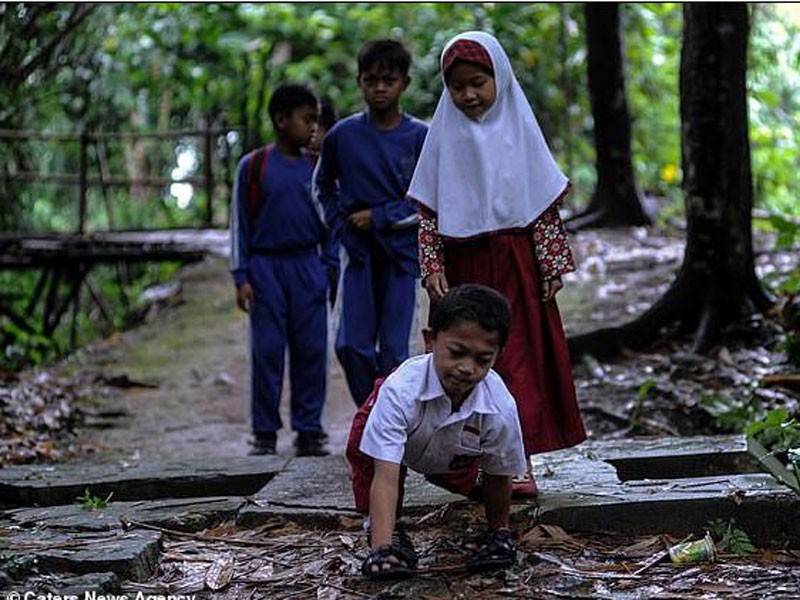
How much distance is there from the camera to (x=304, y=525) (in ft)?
11.6

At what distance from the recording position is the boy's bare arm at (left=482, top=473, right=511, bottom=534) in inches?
123

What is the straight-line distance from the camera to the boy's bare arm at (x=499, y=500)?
3.12 metres

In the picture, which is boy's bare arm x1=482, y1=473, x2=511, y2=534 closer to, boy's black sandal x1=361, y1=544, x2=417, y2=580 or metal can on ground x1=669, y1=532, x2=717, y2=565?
boy's black sandal x1=361, y1=544, x2=417, y2=580

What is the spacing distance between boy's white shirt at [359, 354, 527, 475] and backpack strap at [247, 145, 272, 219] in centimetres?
249

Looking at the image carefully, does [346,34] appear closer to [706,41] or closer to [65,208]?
[65,208]

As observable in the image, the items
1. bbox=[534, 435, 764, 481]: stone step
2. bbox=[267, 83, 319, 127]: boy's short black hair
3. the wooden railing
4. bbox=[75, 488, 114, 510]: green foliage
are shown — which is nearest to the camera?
bbox=[75, 488, 114, 510]: green foliage

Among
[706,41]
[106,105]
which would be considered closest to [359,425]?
[706,41]

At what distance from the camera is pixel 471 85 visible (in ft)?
11.7

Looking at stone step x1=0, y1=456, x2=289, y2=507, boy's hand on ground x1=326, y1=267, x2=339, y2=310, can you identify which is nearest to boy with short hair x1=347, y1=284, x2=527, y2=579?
stone step x1=0, y1=456, x2=289, y2=507

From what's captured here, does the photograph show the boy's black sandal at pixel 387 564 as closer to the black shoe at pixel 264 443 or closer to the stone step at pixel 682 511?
the stone step at pixel 682 511

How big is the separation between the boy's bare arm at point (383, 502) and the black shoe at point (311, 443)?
2.54 meters

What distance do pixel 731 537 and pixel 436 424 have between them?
36.3 inches

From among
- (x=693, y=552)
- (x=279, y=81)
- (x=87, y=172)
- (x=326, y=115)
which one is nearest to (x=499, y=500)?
(x=693, y=552)

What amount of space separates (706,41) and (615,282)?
2605 mm
